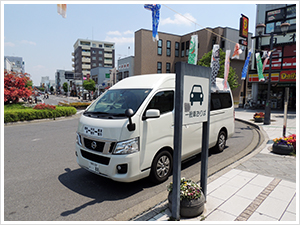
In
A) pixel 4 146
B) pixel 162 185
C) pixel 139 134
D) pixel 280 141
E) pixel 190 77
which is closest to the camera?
pixel 190 77

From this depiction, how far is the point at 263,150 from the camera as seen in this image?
738 cm

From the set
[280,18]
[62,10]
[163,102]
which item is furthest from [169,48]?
[163,102]

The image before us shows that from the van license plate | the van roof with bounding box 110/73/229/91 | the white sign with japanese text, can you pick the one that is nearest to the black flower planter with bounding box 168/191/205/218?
the white sign with japanese text

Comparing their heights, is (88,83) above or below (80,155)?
above

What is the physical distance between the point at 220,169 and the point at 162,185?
6.12 ft

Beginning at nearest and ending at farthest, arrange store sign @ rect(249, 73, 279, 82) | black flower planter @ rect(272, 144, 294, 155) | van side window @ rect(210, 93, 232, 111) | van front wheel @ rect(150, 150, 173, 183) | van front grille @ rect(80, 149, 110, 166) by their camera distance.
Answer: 1. van front grille @ rect(80, 149, 110, 166)
2. van front wheel @ rect(150, 150, 173, 183)
3. van side window @ rect(210, 93, 232, 111)
4. black flower planter @ rect(272, 144, 294, 155)
5. store sign @ rect(249, 73, 279, 82)

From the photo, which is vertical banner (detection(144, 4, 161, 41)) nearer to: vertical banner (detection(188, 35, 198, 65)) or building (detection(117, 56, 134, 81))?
vertical banner (detection(188, 35, 198, 65))

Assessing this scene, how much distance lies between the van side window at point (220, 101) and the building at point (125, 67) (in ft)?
125

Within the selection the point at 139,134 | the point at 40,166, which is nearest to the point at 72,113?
the point at 40,166

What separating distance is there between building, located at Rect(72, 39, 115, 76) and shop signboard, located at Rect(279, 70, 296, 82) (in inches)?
2877

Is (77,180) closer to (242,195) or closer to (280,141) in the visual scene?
(242,195)

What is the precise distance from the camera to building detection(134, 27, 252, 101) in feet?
116

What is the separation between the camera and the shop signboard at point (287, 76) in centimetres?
2161

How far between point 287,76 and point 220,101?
19683 millimetres
